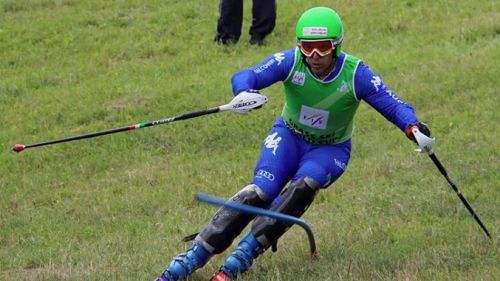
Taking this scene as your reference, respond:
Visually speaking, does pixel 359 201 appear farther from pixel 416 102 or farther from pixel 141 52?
pixel 141 52

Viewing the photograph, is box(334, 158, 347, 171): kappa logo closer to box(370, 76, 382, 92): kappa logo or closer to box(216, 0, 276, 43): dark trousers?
box(370, 76, 382, 92): kappa logo

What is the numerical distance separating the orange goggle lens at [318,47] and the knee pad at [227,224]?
41.8 inches

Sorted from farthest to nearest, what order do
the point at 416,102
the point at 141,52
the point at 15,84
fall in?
the point at 141,52, the point at 15,84, the point at 416,102

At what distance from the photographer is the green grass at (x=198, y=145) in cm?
770

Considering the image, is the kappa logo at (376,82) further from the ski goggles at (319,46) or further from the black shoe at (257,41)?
the black shoe at (257,41)

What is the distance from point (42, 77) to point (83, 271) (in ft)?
28.3

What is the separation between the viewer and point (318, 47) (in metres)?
7.04

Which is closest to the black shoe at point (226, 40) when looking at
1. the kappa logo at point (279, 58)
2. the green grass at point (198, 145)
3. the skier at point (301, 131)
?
the green grass at point (198, 145)

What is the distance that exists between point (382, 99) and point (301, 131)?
74cm

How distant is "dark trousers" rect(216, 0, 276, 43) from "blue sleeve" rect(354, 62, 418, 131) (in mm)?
8967

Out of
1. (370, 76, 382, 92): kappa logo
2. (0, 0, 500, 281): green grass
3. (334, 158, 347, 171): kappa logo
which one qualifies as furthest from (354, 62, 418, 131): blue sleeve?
(0, 0, 500, 281): green grass

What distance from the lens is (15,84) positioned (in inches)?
611

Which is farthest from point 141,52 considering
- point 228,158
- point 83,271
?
point 83,271

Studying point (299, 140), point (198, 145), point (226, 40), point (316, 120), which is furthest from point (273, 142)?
point (226, 40)
